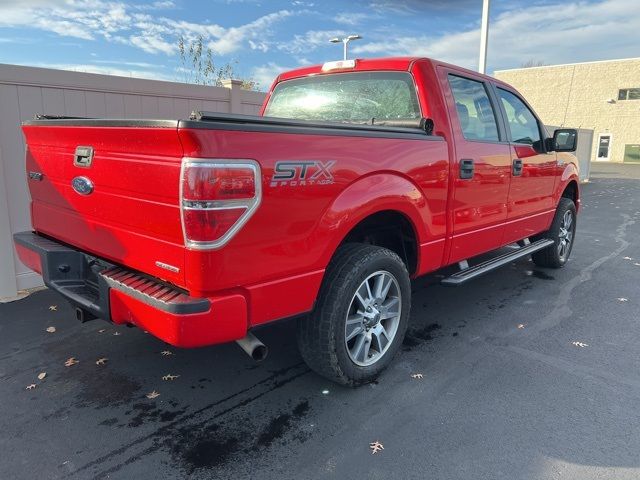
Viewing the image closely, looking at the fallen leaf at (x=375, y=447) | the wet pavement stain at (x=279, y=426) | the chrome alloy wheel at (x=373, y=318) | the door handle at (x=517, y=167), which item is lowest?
the fallen leaf at (x=375, y=447)

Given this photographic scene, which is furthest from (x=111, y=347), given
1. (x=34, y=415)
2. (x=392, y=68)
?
(x=392, y=68)

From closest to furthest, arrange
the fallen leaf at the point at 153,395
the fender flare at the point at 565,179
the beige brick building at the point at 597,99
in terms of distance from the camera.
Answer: the fallen leaf at the point at 153,395 < the fender flare at the point at 565,179 < the beige brick building at the point at 597,99

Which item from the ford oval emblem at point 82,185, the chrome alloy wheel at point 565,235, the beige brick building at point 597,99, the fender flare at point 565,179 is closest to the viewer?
the ford oval emblem at point 82,185

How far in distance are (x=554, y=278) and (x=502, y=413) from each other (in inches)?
131

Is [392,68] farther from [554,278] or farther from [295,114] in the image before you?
[554,278]

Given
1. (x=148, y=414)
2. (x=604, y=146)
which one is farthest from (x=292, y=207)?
(x=604, y=146)

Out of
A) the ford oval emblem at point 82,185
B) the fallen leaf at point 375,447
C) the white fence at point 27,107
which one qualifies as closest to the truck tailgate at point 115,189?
the ford oval emblem at point 82,185

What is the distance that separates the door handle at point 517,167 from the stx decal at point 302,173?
2463mm

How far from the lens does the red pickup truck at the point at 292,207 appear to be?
7.09 feet

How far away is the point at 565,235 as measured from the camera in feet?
19.5

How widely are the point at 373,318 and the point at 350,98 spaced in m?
1.86

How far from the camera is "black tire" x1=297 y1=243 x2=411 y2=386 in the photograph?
2785 mm

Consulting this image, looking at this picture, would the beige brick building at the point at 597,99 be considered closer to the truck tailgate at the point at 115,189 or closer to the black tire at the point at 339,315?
the black tire at the point at 339,315

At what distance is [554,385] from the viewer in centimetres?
317
